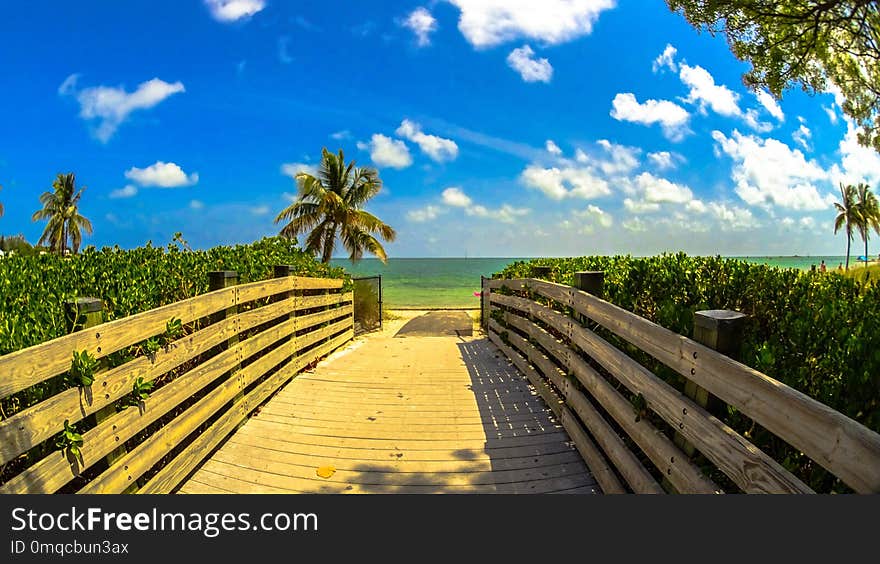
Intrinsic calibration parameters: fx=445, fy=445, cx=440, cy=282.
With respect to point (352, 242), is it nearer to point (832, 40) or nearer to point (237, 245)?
point (237, 245)

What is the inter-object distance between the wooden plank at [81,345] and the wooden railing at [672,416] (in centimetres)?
307

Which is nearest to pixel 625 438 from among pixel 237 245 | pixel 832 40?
pixel 237 245

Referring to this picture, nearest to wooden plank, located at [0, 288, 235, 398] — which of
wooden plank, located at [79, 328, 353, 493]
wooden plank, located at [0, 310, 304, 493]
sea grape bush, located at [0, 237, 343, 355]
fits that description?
sea grape bush, located at [0, 237, 343, 355]

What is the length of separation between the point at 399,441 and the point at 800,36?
9959 mm

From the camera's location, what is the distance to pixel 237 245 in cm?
Result: 649

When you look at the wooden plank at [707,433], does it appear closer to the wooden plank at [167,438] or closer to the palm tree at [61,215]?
the wooden plank at [167,438]

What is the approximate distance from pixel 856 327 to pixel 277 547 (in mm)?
2950

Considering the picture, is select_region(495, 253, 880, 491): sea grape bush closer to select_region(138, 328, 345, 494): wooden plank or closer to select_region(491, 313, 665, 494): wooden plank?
select_region(491, 313, 665, 494): wooden plank

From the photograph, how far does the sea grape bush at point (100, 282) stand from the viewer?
2.66 meters

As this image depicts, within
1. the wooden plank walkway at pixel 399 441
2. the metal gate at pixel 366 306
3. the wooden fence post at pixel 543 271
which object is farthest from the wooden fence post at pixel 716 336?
the metal gate at pixel 366 306

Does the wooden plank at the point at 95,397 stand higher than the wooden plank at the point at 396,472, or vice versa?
the wooden plank at the point at 95,397

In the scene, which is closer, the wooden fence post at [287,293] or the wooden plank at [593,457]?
the wooden plank at [593,457]

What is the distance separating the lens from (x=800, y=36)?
8.08 meters

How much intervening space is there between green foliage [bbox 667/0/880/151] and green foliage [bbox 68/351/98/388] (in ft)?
31.4
